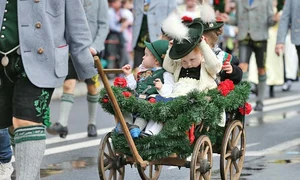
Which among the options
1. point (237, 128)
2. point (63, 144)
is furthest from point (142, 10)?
point (237, 128)

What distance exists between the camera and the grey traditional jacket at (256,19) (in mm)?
13633

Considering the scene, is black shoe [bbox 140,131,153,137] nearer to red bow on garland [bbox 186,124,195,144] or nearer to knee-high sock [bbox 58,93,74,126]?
red bow on garland [bbox 186,124,195,144]

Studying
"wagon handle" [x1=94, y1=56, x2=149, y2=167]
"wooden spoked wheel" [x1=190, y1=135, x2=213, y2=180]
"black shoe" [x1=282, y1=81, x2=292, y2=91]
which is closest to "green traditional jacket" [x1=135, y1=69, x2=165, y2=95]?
"wooden spoked wheel" [x1=190, y1=135, x2=213, y2=180]

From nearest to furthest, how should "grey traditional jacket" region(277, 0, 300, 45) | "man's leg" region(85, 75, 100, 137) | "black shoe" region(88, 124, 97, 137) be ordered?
"man's leg" region(85, 75, 100, 137), "black shoe" region(88, 124, 97, 137), "grey traditional jacket" region(277, 0, 300, 45)

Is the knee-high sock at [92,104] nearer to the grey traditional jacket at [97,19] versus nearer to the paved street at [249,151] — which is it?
the paved street at [249,151]

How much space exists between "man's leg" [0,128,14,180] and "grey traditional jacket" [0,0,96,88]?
108 centimetres

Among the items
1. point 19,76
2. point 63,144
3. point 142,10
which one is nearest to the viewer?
point 19,76

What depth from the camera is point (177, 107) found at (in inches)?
261

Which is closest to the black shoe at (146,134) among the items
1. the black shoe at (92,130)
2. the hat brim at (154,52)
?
the hat brim at (154,52)

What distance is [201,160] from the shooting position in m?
6.73

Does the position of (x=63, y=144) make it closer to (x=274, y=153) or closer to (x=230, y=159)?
(x=274, y=153)

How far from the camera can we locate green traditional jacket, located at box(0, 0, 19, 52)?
6.04 metres

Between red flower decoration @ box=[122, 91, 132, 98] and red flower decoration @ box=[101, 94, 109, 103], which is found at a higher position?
red flower decoration @ box=[122, 91, 132, 98]

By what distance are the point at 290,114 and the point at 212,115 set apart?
22.3ft
